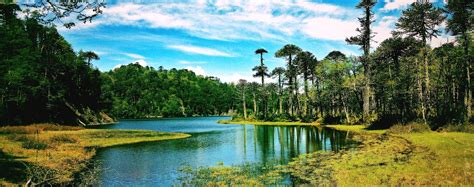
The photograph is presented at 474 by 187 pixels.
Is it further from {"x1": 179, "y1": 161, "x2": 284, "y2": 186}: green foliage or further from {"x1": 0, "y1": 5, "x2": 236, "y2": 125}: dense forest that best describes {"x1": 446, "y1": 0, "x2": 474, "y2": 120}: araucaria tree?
{"x1": 0, "y1": 5, "x2": 236, "y2": 125}: dense forest

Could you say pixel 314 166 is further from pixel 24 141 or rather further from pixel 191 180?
pixel 24 141

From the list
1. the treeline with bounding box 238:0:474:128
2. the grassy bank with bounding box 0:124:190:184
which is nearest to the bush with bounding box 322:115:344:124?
the treeline with bounding box 238:0:474:128

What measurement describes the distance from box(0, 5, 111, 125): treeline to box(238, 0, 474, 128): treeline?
144 ft

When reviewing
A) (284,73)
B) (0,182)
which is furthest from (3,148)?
(284,73)

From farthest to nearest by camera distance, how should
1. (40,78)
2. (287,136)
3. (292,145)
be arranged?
(40,78), (287,136), (292,145)

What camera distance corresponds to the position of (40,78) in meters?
69.3

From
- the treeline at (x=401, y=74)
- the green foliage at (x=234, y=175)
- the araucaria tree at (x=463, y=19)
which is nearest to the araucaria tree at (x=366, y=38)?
the treeline at (x=401, y=74)

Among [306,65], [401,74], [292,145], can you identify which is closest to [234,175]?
[292,145]

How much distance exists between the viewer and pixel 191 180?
1928 cm

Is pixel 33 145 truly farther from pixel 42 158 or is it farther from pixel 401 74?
pixel 401 74

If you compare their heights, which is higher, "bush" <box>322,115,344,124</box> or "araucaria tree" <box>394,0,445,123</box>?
"araucaria tree" <box>394,0,445,123</box>

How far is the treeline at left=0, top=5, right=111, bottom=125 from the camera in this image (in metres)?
52.7

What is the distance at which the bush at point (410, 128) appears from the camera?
3597 cm

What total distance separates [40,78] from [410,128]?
2681 inches
